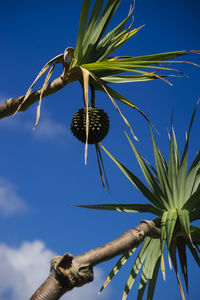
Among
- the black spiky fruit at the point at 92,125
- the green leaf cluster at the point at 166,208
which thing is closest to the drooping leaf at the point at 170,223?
the green leaf cluster at the point at 166,208

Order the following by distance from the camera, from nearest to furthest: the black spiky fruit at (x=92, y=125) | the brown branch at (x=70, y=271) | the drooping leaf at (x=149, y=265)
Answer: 1. the brown branch at (x=70, y=271)
2. the black spiky fruit at (x=92, y=125)
3. the drooping leaf at (x=149, y=265)

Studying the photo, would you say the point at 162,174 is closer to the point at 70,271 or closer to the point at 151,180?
the point at 151,180

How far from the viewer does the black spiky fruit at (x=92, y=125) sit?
8.52ft

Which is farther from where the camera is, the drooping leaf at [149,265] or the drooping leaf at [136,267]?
the drooping leaf at [149,265]

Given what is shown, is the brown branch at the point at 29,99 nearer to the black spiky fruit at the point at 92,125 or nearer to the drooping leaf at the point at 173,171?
the black spiky fruit at the point at 92,125

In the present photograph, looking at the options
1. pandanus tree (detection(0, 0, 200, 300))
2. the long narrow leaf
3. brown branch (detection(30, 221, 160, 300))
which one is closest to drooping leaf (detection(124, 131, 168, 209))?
pandanus tree (detection(0, 0, 200, 300))

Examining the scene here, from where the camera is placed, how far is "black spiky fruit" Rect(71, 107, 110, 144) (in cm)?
260

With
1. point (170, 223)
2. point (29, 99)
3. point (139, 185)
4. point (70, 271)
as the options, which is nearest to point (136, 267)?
point (170, 223)

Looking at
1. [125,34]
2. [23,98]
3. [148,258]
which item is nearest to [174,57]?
[125,34]

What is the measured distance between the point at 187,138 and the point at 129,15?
47.8 inches

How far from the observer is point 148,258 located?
2854 mm

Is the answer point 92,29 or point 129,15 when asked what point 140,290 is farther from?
point 129,15

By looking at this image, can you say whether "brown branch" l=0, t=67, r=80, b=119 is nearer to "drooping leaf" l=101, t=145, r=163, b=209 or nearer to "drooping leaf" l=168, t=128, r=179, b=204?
"drooping leaf" l=101, t=145, r=163, b=209

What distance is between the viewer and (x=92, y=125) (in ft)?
8.54
